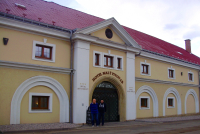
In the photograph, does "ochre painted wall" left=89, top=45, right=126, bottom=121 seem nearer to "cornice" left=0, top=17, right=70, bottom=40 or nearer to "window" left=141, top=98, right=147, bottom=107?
"cornice" left=0, top=17, right=70, bottom=40

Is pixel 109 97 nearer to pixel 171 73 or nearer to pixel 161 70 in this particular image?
pixel 161 70

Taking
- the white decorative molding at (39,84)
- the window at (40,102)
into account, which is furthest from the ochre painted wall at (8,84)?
the window at (40,102)

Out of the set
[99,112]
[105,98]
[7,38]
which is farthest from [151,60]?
[7,38]

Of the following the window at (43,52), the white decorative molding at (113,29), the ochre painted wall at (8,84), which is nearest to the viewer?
the ochre painted wall at (8,84)

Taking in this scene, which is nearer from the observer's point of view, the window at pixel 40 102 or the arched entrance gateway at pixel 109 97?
the window at pixel 40 102

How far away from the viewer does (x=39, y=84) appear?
48.6 feet

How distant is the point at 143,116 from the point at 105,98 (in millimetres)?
5276

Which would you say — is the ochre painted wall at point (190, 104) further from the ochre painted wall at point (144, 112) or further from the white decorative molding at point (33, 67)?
the white decorative molding at point (33, 67)

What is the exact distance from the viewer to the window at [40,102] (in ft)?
47.9

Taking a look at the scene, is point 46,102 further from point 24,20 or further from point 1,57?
point 24,20

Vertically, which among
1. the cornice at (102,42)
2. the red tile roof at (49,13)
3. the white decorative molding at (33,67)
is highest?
the red tile roof at (49,13)

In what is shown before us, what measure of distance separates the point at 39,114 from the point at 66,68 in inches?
140

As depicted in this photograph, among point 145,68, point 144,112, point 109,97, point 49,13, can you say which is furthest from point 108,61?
point 144,112

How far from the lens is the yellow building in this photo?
13.8 meters
